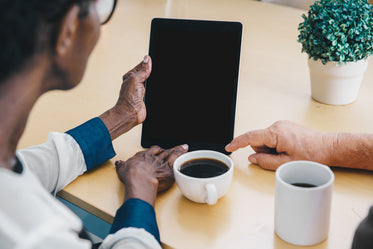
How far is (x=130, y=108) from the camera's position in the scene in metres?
1.02

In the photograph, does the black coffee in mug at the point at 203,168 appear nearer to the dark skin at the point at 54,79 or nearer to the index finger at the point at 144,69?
the dark skin at the point at 54,79

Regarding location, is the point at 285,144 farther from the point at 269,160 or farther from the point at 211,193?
the point at 211,193

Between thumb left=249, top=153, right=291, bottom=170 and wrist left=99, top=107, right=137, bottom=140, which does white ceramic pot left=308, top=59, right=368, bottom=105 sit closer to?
thumb left=249, top=153, right=291, bottom=170

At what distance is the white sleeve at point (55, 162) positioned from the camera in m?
0.88

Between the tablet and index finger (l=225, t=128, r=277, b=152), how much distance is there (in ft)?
0.07

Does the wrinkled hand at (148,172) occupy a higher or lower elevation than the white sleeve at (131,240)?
higher

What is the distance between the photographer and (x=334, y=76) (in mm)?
1104

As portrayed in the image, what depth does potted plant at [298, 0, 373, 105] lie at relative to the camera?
3.45ft

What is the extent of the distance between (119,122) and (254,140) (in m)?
0.31

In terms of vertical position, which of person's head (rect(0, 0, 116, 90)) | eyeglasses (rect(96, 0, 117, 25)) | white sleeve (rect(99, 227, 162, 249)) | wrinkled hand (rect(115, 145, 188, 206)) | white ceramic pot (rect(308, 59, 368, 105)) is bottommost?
white sleeve (rect(99, 227, 162, 249))

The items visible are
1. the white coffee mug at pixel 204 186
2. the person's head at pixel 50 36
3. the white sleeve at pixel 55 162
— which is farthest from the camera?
the white sleeve at pixel 55 162

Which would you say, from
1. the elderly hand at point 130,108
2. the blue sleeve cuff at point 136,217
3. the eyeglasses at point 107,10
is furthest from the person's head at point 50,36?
the eyeglasses at point 107,10

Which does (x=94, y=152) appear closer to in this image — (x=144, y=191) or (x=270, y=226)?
(x=144, y=191)

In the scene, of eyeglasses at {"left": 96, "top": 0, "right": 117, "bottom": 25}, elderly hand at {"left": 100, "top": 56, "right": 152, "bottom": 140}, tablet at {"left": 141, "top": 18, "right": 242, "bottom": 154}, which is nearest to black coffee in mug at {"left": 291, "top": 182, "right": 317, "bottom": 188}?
tablet at {"left": 141, "top": 18, "right": 242, "bottom": 154}
